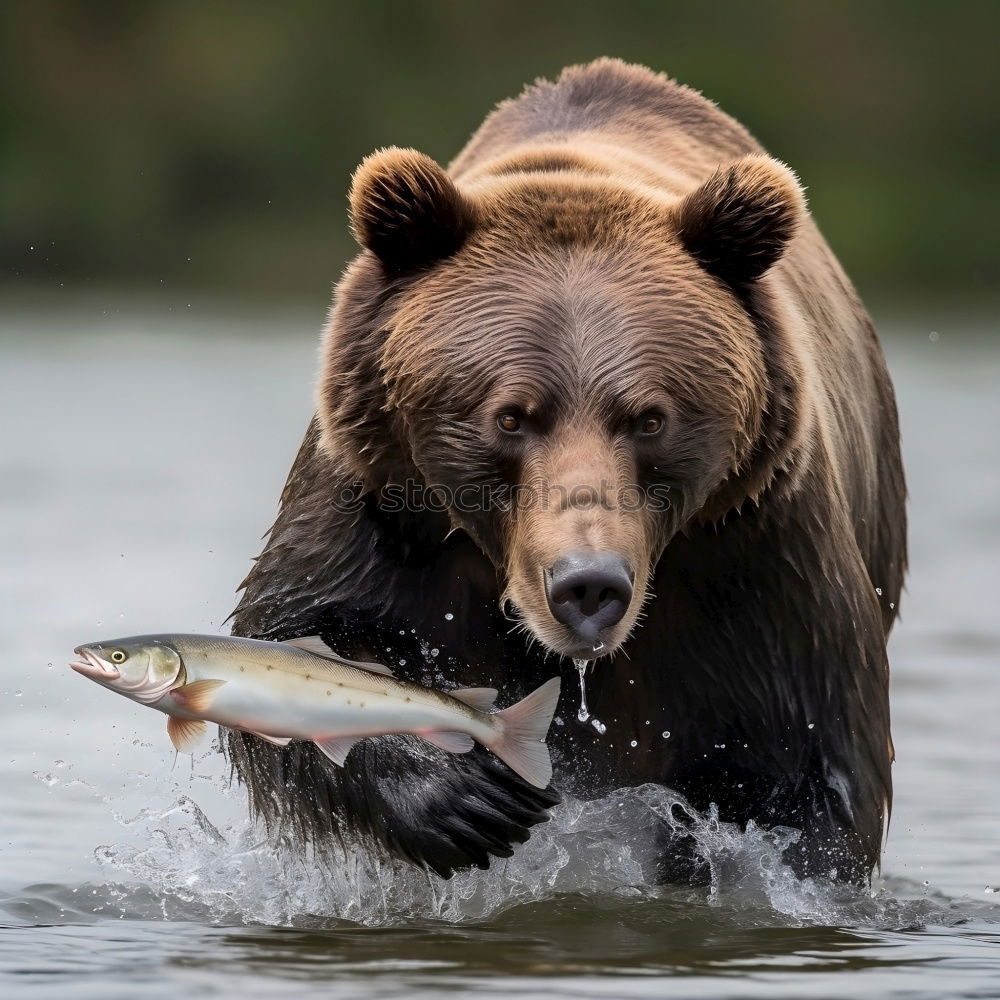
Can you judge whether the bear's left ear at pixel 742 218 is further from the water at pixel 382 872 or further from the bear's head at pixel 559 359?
the water at pixel 382 872

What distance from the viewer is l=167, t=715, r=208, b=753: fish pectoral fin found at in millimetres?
5125

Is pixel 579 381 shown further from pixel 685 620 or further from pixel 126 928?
pixel 126 928

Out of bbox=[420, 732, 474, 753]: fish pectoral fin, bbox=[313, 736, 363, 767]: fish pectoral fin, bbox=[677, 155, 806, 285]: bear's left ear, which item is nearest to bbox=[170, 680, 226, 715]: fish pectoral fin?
bbox=[313, 736, 363, 767]: fish pectoral fin

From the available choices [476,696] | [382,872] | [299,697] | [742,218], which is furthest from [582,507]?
[382,872]

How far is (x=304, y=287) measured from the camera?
28.8m

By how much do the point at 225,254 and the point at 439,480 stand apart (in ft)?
85.4

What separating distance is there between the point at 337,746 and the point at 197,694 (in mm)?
507

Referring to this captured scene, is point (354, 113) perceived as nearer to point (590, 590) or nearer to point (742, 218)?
point (742, 218)

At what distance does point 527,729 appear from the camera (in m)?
5.39

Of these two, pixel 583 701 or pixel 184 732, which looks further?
pixel 583 701

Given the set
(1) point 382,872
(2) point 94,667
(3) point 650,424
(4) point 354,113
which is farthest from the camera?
(4) point 354,113

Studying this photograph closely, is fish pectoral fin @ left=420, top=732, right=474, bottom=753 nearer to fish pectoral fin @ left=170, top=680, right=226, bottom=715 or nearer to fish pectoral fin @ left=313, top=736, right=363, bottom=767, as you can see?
fish pectoral fin @ left=313, top=736, right=363, bottom=767

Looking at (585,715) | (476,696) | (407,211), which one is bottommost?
(476,696)

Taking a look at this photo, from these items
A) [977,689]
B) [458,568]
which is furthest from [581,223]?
[977,689]
